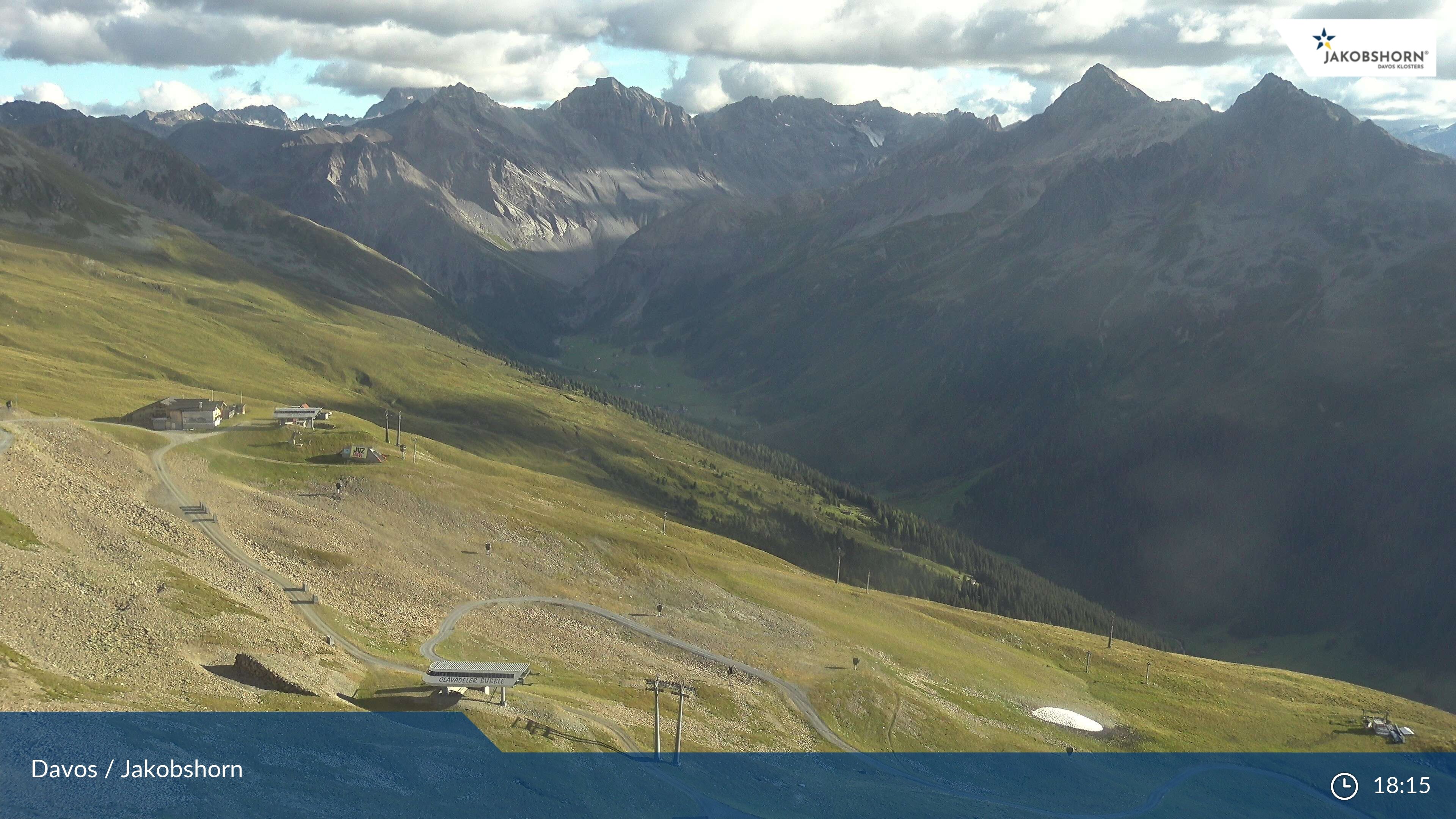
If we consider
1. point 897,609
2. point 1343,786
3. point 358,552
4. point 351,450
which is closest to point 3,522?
point 358,552

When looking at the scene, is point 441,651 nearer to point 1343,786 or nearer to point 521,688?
point 521,688

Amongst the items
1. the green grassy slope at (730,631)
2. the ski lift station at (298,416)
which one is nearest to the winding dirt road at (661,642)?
the green grassy slope at (730,631)

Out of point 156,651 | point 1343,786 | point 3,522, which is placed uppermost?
point 3,522

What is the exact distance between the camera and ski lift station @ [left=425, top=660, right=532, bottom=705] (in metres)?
85.4

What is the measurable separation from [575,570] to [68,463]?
55.3m

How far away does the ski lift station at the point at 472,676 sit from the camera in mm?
85375

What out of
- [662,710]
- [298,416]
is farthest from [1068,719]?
[298,416]

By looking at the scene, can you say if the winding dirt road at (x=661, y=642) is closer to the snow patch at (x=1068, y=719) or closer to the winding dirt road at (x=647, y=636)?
the winding dirt road at (x=647, y=636)

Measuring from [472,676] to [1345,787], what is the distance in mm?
95046

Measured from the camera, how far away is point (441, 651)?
99688mm

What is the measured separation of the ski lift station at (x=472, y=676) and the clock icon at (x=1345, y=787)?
88.7 meters

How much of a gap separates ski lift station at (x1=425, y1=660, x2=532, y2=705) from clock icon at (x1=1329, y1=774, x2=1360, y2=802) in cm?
8871
